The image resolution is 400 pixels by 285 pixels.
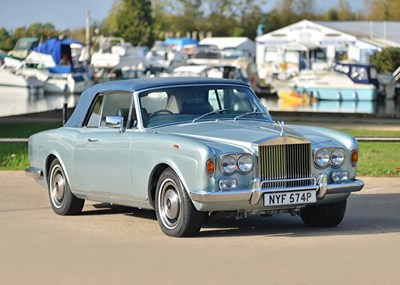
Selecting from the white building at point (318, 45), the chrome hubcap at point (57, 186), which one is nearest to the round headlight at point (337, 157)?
the chrome hubcap at point (57, 186)

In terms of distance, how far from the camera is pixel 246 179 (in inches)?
420

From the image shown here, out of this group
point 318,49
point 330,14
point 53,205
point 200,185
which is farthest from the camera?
point 330,14

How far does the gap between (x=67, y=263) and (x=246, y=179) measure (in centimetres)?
206

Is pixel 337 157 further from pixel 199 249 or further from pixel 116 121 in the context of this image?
pixel 116 121

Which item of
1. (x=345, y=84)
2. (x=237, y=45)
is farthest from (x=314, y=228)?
(x=237, y=45)

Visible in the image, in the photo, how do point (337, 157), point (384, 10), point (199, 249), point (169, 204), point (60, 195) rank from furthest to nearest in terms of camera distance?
point (384, 10) → point (60, 195) → point (337, 157) → point (169, 204) → point (199, 249)

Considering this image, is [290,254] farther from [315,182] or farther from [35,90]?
[35,90]

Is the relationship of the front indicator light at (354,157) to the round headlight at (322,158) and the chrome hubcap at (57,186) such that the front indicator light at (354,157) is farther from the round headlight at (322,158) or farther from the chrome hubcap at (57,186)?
the chrome hubcap at (57,186)

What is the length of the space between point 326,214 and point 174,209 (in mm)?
1637

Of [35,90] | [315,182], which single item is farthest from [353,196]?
[35,90]

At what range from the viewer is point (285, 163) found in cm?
1086

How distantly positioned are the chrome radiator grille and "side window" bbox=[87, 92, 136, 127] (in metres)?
1.90

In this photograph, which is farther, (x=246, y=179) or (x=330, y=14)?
(x=330, y=14)

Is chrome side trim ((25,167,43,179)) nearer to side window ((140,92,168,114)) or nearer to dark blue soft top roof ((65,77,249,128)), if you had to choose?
dark blue soft top roof ((65,77,249,128))
